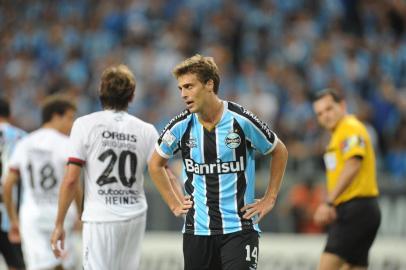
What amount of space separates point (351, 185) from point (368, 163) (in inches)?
11.2

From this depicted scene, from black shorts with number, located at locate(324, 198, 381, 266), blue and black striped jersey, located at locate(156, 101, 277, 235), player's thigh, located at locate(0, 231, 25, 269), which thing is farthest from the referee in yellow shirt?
player's thigh, located at locate(0, 231, 25, 269)

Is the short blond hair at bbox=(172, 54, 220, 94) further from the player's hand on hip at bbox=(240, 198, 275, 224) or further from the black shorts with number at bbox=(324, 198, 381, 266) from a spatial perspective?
the black shorts with number at bbox=(324, 198, 381, 266)

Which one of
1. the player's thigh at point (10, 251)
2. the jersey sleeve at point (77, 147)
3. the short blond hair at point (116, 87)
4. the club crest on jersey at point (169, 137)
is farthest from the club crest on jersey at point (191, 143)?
the player's thigh at point (10, 251)

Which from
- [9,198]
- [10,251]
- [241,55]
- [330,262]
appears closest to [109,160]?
[9,198]

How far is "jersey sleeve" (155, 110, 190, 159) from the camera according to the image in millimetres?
7449

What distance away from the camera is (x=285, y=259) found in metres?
13.6

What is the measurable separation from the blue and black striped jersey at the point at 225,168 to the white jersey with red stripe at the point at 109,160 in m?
0.76

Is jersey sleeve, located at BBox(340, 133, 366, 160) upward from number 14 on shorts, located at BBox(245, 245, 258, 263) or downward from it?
upward

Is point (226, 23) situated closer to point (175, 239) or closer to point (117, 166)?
point (175, 239)

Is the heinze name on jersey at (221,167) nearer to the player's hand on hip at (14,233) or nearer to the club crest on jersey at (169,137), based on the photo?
the club crest on jersey at (169,137)

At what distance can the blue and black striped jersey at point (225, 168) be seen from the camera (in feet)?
23.9

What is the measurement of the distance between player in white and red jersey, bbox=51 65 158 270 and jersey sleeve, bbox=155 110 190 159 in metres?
0.54

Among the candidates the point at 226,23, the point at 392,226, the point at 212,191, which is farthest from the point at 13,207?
the point at 226,23

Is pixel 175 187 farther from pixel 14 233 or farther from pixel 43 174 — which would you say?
pixel 14 233
